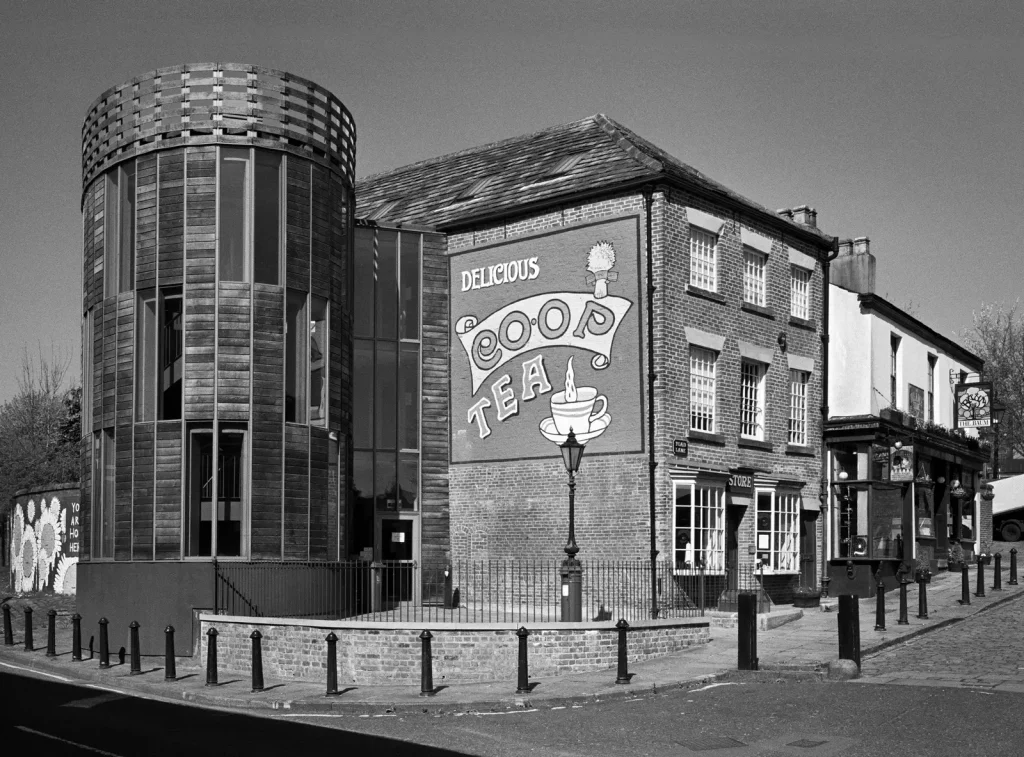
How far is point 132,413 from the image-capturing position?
2159 centimetres

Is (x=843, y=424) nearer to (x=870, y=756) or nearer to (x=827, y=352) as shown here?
(x=827, y=352)

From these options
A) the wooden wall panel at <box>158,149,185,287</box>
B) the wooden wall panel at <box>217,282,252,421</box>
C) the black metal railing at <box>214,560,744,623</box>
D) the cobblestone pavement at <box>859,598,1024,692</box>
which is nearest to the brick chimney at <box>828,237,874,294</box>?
the black metal railing at <box>214,560,744,623</box>

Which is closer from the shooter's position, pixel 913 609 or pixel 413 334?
pixel 913 609

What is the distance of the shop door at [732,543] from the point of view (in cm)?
2562

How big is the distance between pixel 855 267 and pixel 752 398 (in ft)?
26.6

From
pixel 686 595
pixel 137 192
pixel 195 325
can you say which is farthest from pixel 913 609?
pixel 137 192

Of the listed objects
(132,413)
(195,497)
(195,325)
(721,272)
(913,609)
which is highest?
(721,272)

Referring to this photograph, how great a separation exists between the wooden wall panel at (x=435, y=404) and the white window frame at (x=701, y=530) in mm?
5822

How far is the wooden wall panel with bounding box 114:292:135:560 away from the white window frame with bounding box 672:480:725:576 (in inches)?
402

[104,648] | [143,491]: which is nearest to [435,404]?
[143,491]

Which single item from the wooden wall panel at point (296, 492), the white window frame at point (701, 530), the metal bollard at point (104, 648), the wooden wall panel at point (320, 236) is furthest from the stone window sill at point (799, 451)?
the metal bollard at point (104, 648)

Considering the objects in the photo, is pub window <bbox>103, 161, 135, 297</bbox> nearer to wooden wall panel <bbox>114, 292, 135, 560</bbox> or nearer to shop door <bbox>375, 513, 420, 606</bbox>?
wooden wall panel <bbox>114, 292, 135, 560</bbox>

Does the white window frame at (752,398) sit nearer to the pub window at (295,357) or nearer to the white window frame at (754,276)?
the white window frame at (754,276)

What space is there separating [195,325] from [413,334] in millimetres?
7287
